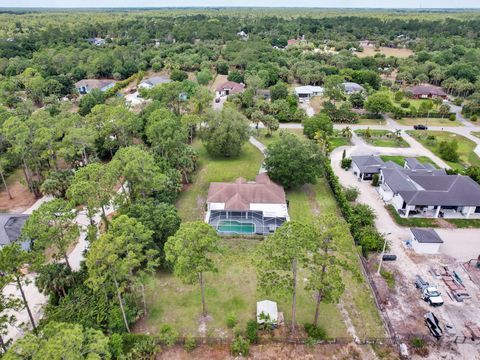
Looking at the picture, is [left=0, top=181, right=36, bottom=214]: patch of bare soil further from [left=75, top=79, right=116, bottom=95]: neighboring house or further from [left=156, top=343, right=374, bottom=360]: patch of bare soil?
[left=75, top=79, right=116, bottom=95]: neighboring house

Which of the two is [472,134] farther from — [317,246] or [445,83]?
[317,246]

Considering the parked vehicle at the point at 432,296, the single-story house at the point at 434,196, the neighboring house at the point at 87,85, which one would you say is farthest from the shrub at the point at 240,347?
the neighboring house at the point at 87,85

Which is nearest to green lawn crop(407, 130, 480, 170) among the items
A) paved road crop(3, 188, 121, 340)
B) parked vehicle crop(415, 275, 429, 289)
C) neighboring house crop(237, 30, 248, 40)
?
parked vehicle crop(415, 275, 429, 289)

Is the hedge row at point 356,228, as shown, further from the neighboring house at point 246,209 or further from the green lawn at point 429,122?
the green lawn at point 429,122

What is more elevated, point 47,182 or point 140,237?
point 140,237

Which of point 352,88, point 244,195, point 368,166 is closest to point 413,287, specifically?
point 244,195

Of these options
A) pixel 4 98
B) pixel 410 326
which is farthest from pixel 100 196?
pixel 4 98

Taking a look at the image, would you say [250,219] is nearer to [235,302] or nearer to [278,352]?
[235,302]
